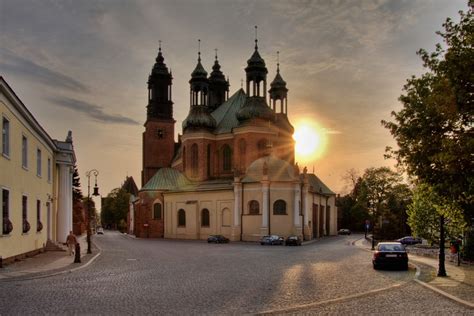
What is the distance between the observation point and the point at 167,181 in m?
73.6

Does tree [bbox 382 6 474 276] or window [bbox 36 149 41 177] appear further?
window [bbox 36 149 41 177]

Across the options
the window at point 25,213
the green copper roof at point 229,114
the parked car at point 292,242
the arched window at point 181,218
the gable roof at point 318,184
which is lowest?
the parked car at point 292,242

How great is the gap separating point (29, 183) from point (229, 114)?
47.3m

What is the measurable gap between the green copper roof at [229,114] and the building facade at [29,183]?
33.2 metres

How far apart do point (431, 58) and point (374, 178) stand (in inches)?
2532

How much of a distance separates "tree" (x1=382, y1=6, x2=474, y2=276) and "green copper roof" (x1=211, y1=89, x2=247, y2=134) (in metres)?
A: 51.4

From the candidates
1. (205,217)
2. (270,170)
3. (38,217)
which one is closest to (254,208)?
(270,170)

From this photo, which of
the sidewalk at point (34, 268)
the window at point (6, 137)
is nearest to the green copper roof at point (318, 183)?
the sidewalk at point (34, 268)

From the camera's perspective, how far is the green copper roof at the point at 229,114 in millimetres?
71312

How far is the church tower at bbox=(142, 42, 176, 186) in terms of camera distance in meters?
79.1

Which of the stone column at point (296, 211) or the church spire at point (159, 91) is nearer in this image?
the stone column at point (296, 211)

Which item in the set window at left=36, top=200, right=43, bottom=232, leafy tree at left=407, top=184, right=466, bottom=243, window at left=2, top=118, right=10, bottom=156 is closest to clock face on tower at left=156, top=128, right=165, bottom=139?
window at left=36, top=200, right=43, bottom=232

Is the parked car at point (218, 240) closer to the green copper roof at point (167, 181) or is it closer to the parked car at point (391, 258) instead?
the green copper roof at point (167, 181)

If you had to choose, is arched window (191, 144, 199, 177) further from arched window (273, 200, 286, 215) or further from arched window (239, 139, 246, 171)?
arched window (273, 200, 286, 215)
